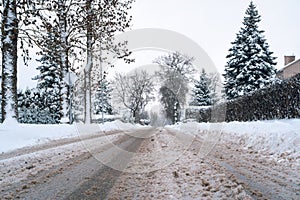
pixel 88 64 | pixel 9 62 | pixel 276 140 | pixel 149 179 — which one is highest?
pixel 88 64

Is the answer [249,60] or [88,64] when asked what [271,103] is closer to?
[88,64]

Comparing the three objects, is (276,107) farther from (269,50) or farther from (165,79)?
(165,79)

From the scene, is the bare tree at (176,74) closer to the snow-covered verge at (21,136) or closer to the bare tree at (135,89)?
the bare tree at (135,89)

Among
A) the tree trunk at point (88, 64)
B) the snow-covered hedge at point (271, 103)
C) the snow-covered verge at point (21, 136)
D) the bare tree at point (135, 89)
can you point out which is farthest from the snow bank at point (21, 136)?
the bare tree at point (135, 89)

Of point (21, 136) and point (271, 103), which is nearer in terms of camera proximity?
point (21, 136)

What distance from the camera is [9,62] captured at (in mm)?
10352

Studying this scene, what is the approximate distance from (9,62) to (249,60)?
73.1ft

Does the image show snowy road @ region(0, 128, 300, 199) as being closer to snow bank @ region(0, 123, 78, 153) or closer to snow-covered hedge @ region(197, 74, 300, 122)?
snow bank @ region(0, 123, 78, 153)

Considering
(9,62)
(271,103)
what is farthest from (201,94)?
(9,62)

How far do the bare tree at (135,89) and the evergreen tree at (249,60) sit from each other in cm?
2586

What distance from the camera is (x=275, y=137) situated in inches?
262

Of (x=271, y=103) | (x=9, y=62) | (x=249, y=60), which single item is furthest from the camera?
(x=249, y=60)

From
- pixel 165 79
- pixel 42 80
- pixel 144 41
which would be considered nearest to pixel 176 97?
pixel 165 79

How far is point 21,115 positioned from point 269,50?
80.4 feet
